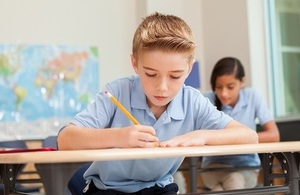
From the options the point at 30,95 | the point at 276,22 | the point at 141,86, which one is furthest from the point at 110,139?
the point at 276,22

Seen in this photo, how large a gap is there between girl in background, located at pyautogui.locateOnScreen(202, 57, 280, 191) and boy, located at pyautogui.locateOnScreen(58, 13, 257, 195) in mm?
1513

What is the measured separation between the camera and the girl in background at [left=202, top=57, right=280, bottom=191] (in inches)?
131

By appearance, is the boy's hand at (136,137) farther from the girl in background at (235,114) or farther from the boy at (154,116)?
the girl in background at (235,114)

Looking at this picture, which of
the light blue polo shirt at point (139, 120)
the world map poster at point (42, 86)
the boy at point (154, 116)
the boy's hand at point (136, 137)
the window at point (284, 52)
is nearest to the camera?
the boy's hand at point (136, 137)

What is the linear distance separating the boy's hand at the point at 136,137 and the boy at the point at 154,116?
0.18ft

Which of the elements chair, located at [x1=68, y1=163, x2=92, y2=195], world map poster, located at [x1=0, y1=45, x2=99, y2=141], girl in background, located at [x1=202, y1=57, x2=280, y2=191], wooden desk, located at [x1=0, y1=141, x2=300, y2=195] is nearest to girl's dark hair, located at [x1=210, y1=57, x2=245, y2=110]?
girl in background, located at [x1=202, y1=57, x2=280, y2=191]

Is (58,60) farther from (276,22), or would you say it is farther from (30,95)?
(276,22)

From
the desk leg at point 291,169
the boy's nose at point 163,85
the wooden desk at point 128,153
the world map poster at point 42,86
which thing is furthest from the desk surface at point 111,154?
the world map poster at point 42,86

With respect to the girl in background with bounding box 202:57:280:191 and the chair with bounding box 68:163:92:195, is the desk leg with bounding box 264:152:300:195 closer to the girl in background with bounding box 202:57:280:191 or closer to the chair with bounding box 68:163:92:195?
the chair with bounding box 68:163:92:195

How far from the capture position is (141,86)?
180 cm

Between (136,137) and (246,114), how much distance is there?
2.10 metres

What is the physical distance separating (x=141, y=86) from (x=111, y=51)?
11.5ft

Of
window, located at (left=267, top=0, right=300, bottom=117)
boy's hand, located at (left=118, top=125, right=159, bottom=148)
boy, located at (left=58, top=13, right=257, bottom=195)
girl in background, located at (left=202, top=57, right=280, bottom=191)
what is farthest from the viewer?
window, located at (left=267, top=0, right=300, bottom=117)

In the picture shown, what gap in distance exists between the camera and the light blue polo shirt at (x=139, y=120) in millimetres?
1693
